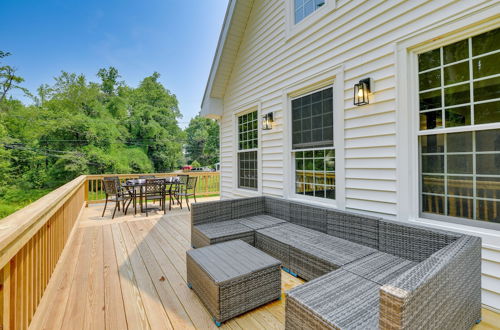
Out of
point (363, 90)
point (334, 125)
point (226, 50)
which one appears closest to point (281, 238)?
point (334, 125)

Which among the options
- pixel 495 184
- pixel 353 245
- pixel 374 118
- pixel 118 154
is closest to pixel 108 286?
pixel 353 245

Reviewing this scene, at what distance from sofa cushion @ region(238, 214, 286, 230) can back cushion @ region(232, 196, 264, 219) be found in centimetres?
10

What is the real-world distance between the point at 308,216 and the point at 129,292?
7.45ft

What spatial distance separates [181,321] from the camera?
189 cm

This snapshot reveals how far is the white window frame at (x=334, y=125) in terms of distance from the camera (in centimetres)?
302

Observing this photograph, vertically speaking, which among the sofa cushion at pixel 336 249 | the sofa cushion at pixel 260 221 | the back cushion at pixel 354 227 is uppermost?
the back cushion at pixel 354 227

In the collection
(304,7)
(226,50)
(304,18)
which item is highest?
(226,50)

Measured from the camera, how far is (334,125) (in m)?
3.14

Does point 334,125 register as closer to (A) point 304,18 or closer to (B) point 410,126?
(B) point 410,126

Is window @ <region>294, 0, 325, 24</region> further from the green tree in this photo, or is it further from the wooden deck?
the green tree

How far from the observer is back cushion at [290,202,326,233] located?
9.69ft

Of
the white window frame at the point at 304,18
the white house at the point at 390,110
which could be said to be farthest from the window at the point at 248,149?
the white window frame at the point at 304,18

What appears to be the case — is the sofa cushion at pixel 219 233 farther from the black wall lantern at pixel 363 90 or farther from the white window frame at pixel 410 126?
the black wall lantern at pixel 363 90

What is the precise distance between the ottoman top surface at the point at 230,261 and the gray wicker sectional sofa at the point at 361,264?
432 millimetres
